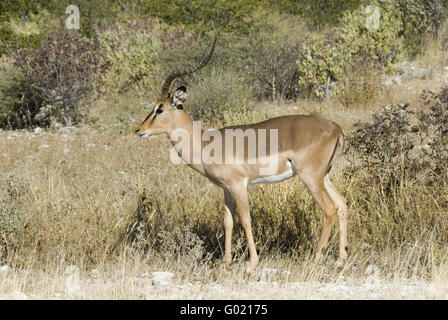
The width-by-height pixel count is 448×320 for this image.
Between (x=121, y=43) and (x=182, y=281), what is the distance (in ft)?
→ 36.7

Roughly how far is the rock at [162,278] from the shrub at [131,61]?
942 centimetres

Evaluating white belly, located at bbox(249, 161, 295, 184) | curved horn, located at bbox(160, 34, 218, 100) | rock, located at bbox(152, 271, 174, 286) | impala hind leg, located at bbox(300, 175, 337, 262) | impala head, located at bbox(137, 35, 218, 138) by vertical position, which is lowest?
rock, located at bbox(152, 271, 174, 286)

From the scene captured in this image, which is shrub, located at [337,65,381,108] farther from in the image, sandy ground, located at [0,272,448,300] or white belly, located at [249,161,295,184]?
sandy ground, located at [0,272,448,300]

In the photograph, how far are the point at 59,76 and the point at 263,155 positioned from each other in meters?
7.30

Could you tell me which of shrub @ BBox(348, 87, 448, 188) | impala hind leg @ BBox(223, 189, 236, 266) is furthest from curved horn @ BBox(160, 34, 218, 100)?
shrub @ BBox(348, 87, 448, 188)

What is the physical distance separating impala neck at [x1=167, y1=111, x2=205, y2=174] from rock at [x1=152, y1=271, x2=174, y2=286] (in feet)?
3.31

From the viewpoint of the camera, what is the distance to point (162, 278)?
517 centimetres

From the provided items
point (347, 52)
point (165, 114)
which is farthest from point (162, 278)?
point (347, 52)

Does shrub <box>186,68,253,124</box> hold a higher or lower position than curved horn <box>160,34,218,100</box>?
lower

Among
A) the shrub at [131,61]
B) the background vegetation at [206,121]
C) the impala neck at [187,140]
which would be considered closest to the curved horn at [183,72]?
the impala neck at [187,140]

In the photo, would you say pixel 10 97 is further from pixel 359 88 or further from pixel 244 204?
pixel 244 204

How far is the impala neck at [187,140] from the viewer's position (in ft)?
19.2

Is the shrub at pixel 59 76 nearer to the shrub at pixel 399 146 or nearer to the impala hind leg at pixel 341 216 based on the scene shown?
the shrub at pixel 399 146

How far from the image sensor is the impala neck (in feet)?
19.2
